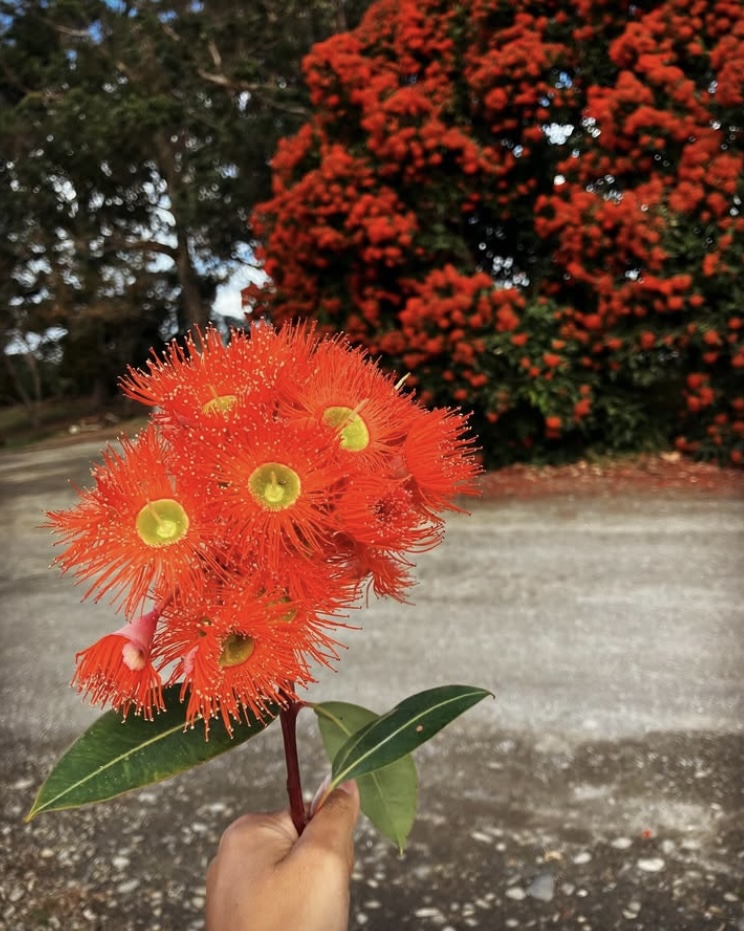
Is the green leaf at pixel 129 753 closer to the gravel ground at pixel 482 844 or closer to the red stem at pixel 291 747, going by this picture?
the red stem at pixel 291 747

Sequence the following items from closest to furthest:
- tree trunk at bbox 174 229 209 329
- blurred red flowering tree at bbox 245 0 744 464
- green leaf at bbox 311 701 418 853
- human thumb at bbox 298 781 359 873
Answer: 1. human thumb at bbox 298 781 359 873
2. green leaf at bbox 311 701 418 853
3. blurred red flowering tree at bbox 245 0 744 464
4. tree trunk at bbox 174 229 209 329

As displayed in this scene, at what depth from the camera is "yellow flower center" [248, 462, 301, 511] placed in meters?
0.83

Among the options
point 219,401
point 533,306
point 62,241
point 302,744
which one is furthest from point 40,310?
point 219,401

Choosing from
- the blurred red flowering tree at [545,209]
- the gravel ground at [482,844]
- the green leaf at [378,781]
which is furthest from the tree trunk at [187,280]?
the green leaf at [378,781]

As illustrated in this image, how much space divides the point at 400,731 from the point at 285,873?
0.17m

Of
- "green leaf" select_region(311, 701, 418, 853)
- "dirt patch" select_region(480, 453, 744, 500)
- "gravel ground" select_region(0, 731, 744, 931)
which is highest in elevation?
"green leaf" select_region(311, 701, 418, 853)

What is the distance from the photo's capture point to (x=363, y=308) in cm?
770

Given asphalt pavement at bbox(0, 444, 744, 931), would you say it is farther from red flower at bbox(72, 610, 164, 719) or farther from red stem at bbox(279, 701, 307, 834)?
red flower at bbox(72, 610, 164, 719)

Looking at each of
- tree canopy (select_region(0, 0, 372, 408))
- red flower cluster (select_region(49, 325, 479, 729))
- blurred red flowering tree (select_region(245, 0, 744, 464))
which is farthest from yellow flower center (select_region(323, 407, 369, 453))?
tree canopy (select_region(0, 0, 372, 408))

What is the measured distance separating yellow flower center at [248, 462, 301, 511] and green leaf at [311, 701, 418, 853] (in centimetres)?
31

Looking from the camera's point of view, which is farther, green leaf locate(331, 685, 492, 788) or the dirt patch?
the dirt patch

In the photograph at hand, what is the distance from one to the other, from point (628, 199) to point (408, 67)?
2.17 meters

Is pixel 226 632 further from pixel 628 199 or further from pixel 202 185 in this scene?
pixel 202 185

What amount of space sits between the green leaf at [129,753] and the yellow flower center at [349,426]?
0.27 metres
